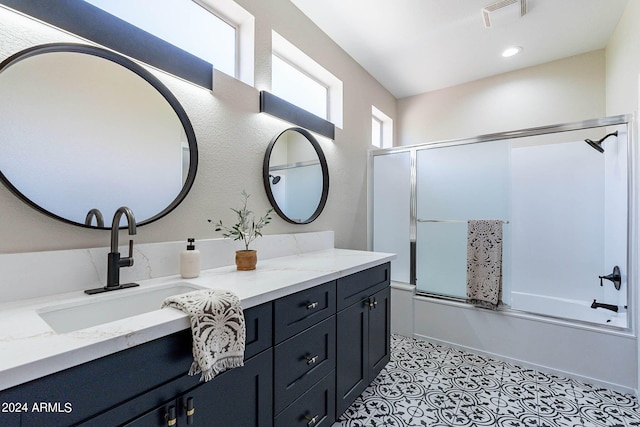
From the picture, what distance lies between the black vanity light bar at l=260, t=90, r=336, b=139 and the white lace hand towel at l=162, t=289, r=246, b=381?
1333 millimetres

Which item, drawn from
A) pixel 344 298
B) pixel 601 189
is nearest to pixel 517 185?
pixel 601 189

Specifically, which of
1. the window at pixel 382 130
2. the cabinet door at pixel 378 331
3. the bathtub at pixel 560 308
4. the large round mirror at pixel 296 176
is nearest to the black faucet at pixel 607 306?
the bathtub at pixel 560 308

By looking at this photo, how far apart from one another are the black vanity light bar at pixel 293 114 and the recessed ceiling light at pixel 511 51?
178 cm

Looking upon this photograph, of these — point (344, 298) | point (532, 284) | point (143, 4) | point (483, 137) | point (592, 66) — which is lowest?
point (532, 284)

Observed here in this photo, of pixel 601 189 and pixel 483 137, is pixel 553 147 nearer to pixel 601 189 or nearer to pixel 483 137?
pixel 601 189

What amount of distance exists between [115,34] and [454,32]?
2458 millimetres

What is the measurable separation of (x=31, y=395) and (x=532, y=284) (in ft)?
12.3

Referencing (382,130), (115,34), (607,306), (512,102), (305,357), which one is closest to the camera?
(115,34)

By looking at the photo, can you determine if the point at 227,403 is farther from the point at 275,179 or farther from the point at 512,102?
the point at 512,102

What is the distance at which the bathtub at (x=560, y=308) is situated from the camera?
93.0 inches

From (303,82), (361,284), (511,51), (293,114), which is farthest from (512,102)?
(361,284)

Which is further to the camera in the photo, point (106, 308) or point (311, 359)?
point (311, 359)

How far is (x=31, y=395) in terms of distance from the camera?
22.9 inches

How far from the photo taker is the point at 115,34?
1198 millimetres
